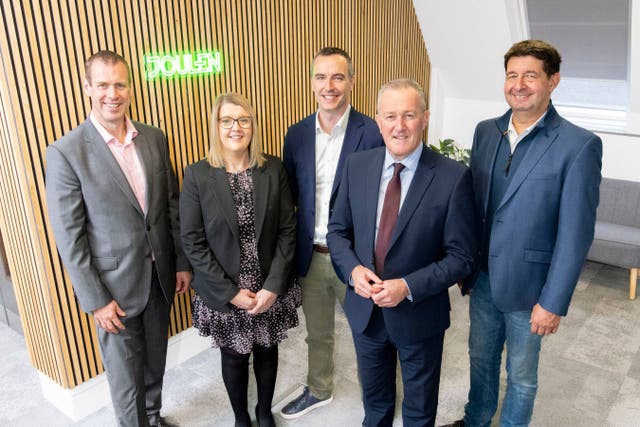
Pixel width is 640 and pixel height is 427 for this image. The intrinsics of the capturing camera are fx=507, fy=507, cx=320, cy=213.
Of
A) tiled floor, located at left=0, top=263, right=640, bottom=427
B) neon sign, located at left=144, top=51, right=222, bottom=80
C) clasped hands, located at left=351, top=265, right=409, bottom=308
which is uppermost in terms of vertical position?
neon sign, located at left=144, top=51, right=222, bottom=80

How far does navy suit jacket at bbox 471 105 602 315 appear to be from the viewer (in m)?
2.31

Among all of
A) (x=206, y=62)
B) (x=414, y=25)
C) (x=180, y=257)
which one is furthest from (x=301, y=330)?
(x=414, y=25)

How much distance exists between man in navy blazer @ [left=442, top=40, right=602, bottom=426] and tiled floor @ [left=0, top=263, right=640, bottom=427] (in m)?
1.00

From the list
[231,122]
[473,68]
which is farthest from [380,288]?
[473,68]

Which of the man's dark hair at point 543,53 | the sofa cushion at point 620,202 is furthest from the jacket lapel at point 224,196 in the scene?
the sofa cushion at point 620,202

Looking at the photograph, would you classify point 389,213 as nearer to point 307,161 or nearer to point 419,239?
point 419,239

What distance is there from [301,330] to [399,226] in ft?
7.90

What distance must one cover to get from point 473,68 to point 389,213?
4.64 metres

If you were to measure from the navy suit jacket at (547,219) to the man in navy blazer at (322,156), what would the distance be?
32.6 inches

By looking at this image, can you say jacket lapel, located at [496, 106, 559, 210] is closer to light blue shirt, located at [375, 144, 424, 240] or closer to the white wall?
light blue shirt, located at [375, 144, 424, 240]

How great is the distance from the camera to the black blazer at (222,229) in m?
2.68

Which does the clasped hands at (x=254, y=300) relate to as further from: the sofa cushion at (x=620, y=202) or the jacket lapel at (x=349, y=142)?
the sofa cushion at (x=620, y=202)

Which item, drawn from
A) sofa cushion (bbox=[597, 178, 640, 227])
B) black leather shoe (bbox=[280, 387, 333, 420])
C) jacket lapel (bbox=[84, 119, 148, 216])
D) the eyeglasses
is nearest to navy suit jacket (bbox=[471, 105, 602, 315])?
the eyeglasses

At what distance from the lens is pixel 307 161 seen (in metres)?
3.02
